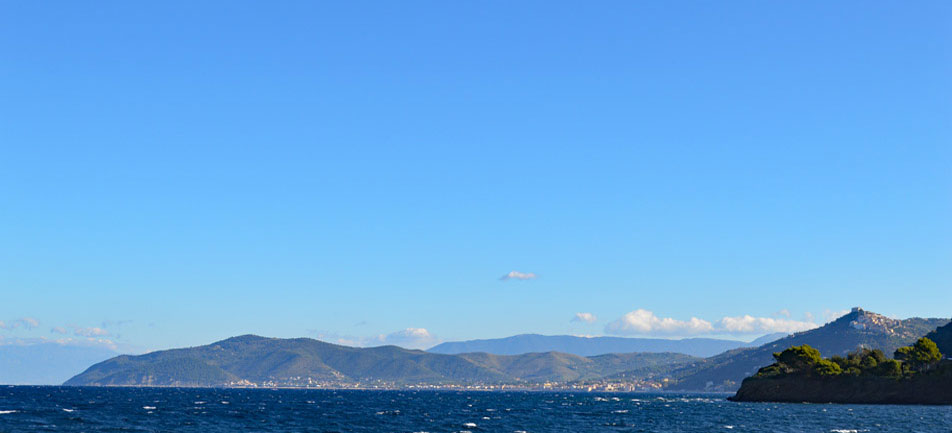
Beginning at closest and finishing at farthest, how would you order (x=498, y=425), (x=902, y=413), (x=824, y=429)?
1. (x=824, y=429)
2. (x=498, y=425)
3. (x=902, y=413)

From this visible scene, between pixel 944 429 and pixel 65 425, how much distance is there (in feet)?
395

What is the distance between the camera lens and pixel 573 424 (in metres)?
138

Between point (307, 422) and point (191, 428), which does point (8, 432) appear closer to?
point (191, 428)

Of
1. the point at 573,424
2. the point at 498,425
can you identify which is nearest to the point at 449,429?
the point at 498,425

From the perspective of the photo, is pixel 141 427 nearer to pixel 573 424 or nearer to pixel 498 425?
pixel 498 425

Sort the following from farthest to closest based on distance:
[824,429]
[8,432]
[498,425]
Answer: [498,425]
[824,429]
[8,432]

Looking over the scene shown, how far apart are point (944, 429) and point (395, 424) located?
78470mm

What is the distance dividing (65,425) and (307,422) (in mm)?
35240

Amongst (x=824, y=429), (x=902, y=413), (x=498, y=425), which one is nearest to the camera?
(x=824, y=429)

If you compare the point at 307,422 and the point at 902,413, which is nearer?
the point at 307,422

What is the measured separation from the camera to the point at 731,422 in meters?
139

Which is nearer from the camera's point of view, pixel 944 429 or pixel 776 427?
pixel 944 429

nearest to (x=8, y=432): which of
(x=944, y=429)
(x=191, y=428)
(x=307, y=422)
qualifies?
(x=191, y=428)

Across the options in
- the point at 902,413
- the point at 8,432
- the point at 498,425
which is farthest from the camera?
the point at 902,413
